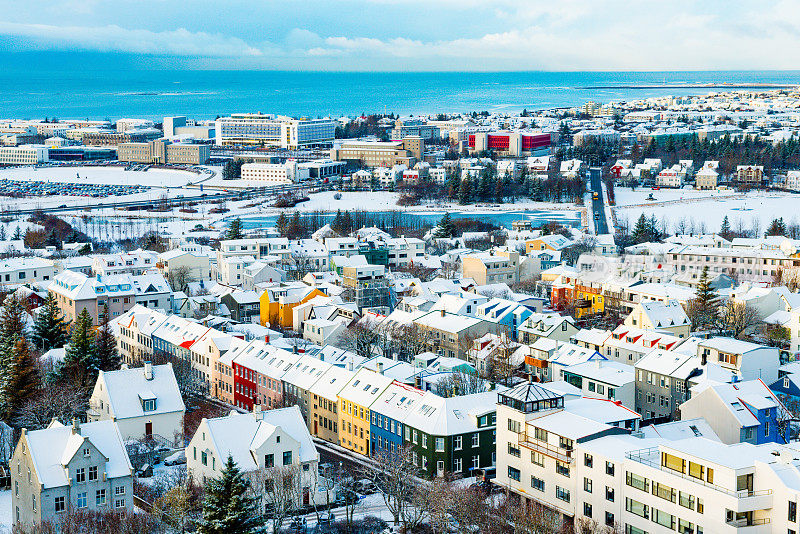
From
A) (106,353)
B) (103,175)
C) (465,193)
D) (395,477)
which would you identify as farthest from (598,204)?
(395,477)

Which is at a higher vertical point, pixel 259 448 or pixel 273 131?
pixel 273 131

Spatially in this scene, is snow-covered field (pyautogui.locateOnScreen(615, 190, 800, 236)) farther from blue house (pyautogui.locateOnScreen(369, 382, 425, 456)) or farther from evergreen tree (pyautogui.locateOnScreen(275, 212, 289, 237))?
blue house (pyautogui.locateOnScreen(369, 382, 425, 456))

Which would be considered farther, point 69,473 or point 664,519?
point 69,473

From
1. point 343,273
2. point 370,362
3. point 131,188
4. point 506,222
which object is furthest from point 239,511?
point 131,188

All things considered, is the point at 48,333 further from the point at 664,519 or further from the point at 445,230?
the point at 445,230

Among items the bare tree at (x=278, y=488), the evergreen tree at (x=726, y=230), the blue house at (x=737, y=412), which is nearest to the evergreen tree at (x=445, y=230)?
the evergreen tree at (x=726, y=230)

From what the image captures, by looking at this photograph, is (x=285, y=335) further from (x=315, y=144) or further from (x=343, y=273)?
(x=315, y=144)

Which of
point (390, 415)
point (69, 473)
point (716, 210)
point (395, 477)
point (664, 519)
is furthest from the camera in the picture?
point (716, 210)
